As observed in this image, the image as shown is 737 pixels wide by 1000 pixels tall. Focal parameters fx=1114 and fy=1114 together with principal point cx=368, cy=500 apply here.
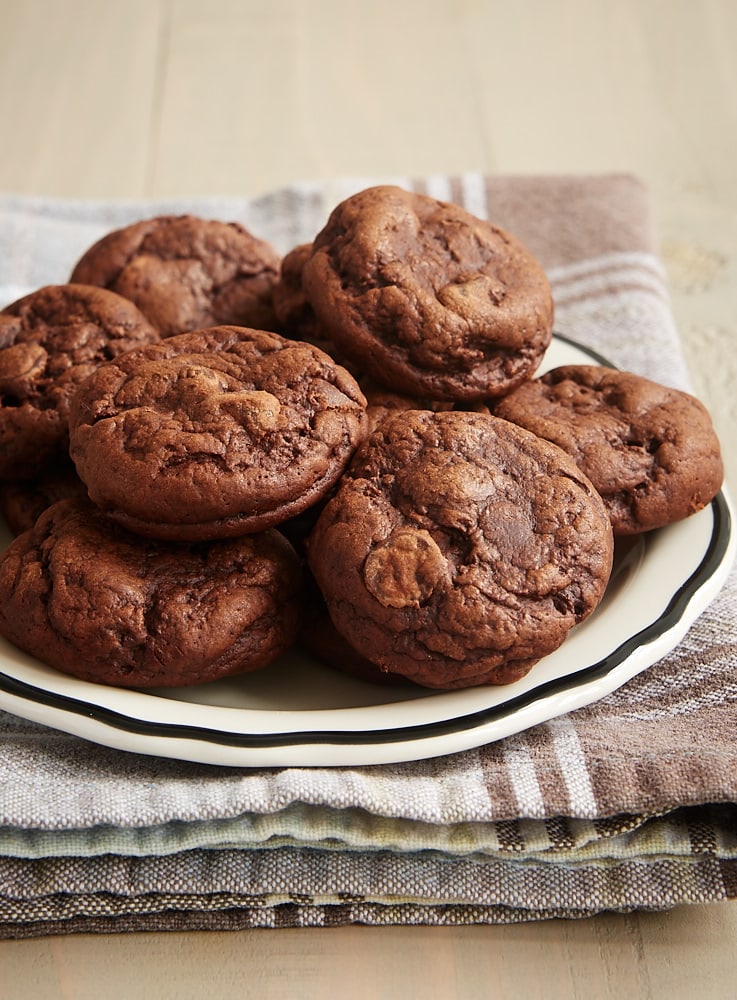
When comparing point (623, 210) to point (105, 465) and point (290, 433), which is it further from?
point (105, 465)

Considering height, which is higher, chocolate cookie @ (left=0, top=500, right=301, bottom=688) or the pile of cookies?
the pile of cookies

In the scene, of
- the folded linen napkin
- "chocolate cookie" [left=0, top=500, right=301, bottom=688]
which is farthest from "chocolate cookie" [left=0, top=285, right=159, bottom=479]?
the folded linen napkin

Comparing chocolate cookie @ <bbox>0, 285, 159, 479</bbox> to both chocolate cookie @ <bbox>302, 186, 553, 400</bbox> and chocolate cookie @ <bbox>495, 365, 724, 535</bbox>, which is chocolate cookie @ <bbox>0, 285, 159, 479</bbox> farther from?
chocolate cookie @ <bbox>495, 365, 724, 535</bbox>

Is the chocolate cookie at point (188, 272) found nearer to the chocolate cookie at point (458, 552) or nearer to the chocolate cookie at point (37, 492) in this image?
the chocolate cookie at point (37, 492)

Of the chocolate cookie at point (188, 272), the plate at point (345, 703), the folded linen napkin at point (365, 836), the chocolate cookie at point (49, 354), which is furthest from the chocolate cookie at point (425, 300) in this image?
the folded linen napkin at point (365, 836)

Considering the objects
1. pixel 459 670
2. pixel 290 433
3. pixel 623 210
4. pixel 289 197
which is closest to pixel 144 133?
pixel 289 197

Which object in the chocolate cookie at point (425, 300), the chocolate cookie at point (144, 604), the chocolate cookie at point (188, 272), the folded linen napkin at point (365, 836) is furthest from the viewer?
the chocolate cookie at point (188, 272)
